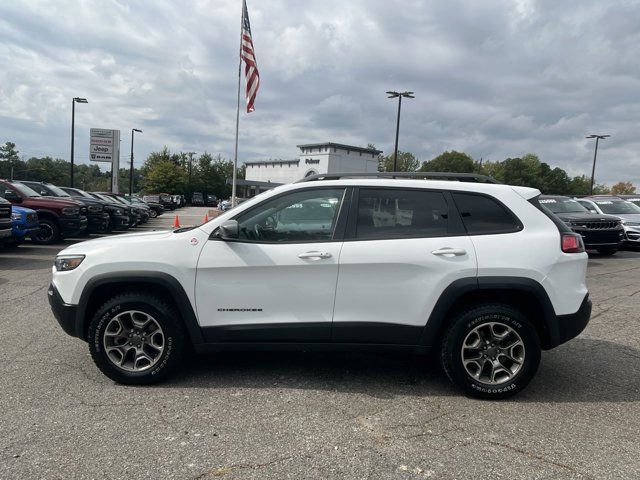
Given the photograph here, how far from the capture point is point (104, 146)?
42781 millimetres

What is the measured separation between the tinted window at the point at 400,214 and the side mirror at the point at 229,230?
0.97 m

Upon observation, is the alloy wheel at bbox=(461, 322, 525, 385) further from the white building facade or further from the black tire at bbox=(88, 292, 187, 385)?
the white building facade

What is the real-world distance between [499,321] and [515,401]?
66 cm

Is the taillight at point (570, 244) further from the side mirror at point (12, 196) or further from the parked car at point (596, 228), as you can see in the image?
the side mirror at point (12, 196)

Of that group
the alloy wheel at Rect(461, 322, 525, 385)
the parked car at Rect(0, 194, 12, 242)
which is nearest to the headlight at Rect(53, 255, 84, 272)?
the alloy wheel at Rect(461, 322, 525, 385)

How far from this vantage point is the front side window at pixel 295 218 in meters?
3.87

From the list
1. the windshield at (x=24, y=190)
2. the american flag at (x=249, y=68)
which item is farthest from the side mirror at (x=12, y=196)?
the american flag at (x=249, y=68)

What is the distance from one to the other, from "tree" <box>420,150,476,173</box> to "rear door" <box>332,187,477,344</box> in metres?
95.0

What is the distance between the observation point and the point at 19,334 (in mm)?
5242

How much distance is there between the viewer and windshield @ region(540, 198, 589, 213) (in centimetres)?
1391

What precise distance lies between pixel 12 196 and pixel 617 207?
61.9 feet

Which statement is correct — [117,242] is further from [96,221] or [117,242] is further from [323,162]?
[323,162]

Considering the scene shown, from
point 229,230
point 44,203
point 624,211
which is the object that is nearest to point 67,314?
point 229,230

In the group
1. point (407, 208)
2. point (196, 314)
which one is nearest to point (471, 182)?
point (407, 208)
